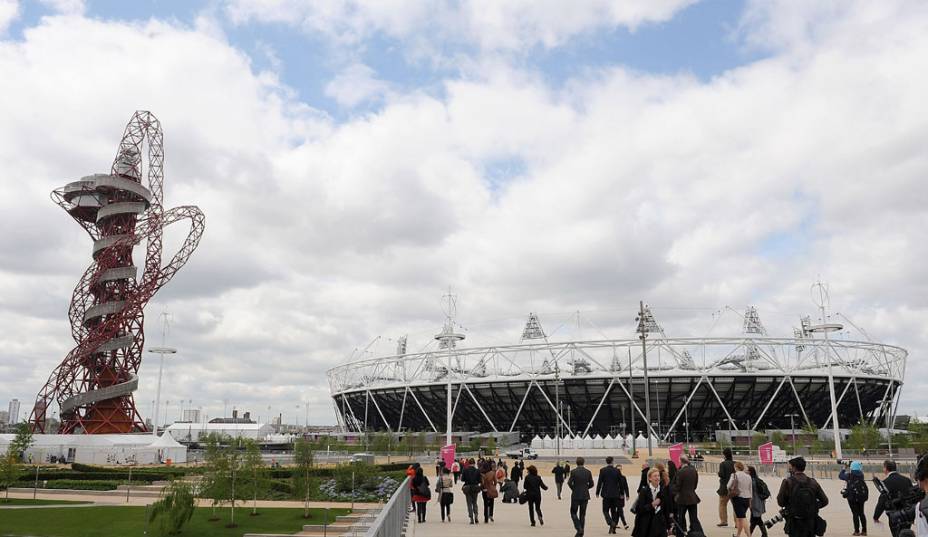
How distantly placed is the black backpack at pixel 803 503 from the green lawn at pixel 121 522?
1593cm

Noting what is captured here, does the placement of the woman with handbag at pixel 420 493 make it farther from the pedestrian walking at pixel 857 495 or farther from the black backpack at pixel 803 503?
the black backpack at pixel 803 503

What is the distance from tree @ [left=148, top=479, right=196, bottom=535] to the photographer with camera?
17.2 metres

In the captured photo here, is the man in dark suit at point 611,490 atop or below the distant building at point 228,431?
atop

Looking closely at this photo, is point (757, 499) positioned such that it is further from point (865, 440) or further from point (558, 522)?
point (865, 440)

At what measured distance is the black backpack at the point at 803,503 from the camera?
8.47 metres

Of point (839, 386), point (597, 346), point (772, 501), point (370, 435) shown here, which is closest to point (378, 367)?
point (370, 435)

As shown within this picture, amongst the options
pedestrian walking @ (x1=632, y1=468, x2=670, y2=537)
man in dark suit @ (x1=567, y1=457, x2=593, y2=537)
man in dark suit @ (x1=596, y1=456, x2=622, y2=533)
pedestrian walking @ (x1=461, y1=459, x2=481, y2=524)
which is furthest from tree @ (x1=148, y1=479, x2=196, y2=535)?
pedestrian walking @ (x1=632, y1=468, x2=670, y2=537)

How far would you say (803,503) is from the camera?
8500 millimetres

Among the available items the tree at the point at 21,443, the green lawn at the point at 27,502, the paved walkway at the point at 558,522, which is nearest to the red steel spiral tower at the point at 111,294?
the tree at the point at 21,443

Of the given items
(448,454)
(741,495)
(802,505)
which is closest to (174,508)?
(448,454)

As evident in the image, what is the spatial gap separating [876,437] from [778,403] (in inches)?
888

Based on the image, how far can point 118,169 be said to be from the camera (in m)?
61.1

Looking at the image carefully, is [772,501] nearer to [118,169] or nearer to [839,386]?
[118,169]

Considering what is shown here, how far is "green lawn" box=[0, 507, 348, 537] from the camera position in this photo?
20969 mm
